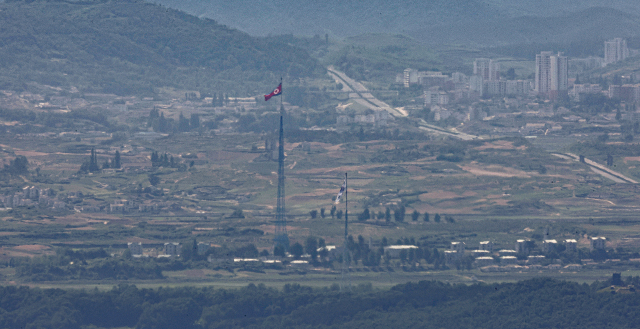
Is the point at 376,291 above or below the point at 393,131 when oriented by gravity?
below

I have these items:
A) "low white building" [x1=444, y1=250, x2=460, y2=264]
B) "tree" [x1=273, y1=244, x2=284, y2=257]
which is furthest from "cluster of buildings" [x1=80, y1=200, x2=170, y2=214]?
"low white building" [x1=444, y1=250, x2=460, y2=264]

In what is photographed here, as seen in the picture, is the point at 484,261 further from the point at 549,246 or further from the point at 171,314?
the point at 171,314

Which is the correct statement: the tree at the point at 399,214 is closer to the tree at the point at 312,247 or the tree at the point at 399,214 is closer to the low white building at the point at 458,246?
the low white building at the point at 458,246

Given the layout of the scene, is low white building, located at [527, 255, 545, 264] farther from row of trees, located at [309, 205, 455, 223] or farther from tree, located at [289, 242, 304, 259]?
tree, located at [289, 242, 304, 259]

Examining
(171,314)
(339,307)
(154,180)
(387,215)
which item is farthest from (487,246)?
(154,180)

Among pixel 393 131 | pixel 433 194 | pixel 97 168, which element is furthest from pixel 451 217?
pixel 393 131

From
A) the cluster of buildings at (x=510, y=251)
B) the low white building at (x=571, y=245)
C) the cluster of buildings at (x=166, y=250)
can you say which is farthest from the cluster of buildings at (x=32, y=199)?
the low white building at (x=571, y=245)

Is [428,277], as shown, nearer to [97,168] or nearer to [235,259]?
[235,259]
